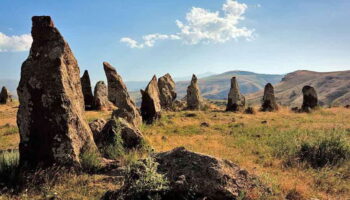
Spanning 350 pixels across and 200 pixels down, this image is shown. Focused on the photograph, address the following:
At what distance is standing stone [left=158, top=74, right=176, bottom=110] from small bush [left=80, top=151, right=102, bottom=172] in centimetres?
2389

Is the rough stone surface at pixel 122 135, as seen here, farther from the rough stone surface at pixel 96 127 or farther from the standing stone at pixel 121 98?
the standing stone at pixel 121 98

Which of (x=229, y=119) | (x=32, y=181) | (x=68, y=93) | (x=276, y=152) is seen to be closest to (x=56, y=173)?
(x=32, y=181)

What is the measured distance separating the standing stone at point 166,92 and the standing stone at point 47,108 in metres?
23.8

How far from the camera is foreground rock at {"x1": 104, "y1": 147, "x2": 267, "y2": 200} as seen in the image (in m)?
5.98

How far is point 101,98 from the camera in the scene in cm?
3192

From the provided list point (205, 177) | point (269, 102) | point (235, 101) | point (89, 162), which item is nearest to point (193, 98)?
point (235, 101)

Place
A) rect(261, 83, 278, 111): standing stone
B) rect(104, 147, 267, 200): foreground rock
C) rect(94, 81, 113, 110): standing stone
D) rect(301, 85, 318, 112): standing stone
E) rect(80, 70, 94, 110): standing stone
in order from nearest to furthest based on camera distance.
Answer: rect(104, 147, 267, 200): foreground rock < rect(94, 81, 113, 110): standing stone < rect(301, 85, 318, 112): standing stone < rect(261, 83, 278, 111): standing stone < rect(80, 70, 94, 110): standing stone

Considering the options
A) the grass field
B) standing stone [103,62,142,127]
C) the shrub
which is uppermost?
standing stone [103,62,142,127]

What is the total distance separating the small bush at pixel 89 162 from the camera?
842 centimetres

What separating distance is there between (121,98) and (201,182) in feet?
52.0

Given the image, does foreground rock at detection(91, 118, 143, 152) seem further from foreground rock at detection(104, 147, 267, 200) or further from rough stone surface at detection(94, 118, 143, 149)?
foreground rock at detection(104, 147, 267, 200)

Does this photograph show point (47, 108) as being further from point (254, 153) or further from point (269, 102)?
point (269, 102)

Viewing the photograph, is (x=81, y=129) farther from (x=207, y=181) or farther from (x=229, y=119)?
(x=229, y=119)

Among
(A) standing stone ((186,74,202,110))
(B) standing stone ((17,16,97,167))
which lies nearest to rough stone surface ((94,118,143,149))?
(B) standing stone ((17,16,97,167))
